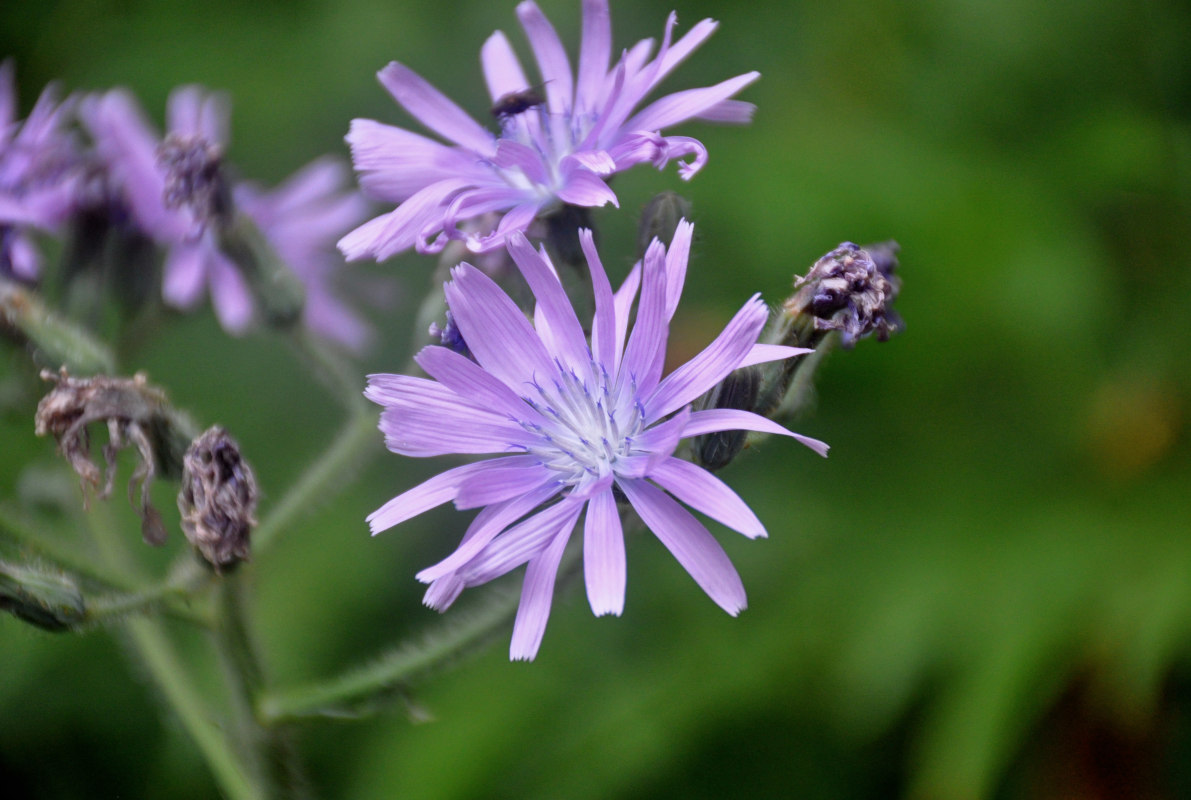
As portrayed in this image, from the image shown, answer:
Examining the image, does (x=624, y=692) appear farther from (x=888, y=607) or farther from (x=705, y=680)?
(x=888, y=607)

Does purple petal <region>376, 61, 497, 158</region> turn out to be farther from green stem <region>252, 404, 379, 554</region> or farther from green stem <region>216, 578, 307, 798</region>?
green stem <region>216, 578, 307, 798</region>

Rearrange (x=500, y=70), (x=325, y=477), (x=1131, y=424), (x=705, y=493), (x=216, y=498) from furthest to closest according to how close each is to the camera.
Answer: (x=1131, y=424)
(x=325, y=477)
(x=500, y=70)
(x=216, y=498)
(x=705, y=493)

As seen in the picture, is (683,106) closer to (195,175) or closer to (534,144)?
(534,144)

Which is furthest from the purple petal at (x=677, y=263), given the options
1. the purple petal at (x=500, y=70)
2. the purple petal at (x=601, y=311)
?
the purple petal at (x=500, y=70)

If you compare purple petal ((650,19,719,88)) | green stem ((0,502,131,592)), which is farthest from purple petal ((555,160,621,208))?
green stem ((0,502,131,592))

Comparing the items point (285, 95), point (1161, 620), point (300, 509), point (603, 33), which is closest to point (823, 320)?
point (603, 33)

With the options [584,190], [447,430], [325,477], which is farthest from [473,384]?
[325,477]
